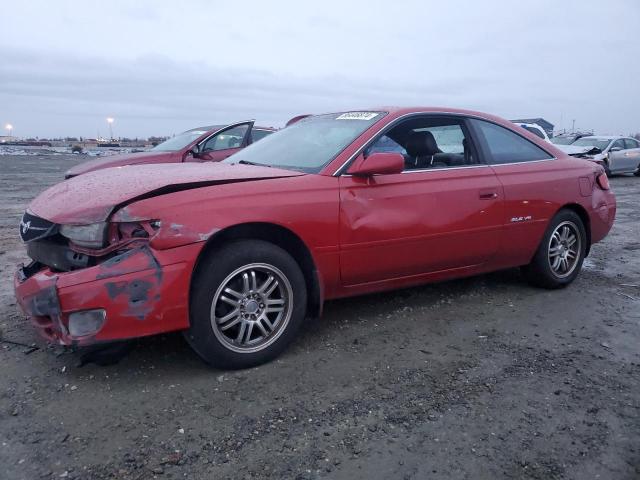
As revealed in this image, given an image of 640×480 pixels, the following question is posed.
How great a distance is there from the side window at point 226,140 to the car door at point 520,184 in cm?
517

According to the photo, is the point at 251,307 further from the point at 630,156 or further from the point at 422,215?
the point at 630,156

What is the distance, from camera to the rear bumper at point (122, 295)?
9.14ft

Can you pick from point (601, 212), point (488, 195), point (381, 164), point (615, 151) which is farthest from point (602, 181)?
point (615, 151)

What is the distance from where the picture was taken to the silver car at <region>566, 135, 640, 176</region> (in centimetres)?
1785

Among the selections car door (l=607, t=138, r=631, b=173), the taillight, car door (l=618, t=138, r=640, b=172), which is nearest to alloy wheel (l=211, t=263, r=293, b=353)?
the taillight

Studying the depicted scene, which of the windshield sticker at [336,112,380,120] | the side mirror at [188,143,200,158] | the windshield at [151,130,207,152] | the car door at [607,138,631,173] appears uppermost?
the windshield sticker at [336,112,380,120]

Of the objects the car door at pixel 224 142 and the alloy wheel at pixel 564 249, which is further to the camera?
the car door at pixel 224 142

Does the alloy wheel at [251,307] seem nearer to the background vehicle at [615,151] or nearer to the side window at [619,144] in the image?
the background vehicle at [615,151]

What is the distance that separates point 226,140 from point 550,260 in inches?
224

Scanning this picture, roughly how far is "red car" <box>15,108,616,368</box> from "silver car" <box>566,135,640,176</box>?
570 inches

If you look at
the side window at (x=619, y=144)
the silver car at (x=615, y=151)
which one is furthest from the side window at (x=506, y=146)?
the side window at (x=619, y=144)

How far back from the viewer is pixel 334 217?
346cm

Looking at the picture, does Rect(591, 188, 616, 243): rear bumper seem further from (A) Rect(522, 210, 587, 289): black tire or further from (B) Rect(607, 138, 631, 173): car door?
(B) Rect(607, 138, 631, 173): car door

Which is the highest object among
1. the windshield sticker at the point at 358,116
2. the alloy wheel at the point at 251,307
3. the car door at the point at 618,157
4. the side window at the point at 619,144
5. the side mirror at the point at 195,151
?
the windshield sticker at the point at 358,116
